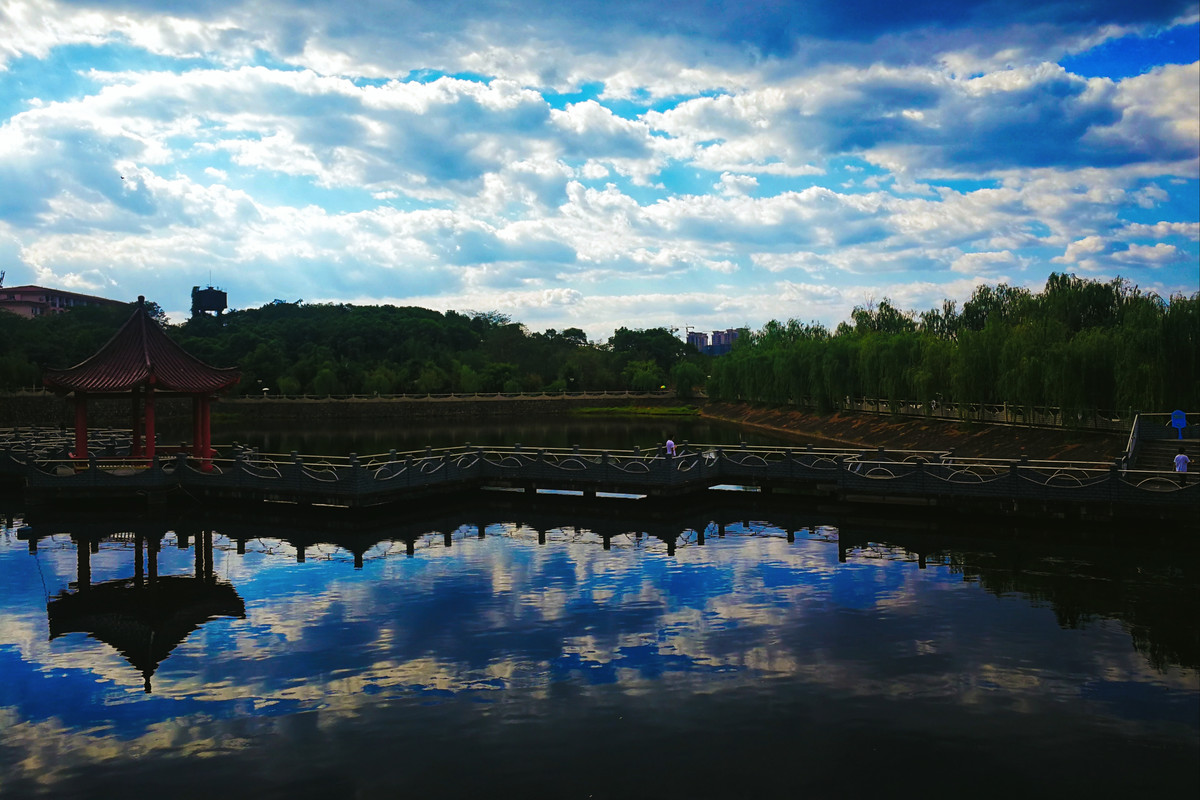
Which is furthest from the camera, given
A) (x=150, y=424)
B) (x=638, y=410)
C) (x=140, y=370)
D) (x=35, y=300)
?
(x=35, y=300)

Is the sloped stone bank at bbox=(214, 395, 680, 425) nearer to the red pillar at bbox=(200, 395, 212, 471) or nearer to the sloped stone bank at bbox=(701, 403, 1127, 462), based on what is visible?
the sloped stone bank at bbox=(701, 403, 1127, 462)

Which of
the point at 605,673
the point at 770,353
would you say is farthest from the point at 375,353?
the point at 605,673

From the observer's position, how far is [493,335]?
380ft

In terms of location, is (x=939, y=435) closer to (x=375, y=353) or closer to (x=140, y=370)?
(x=140, y=370)

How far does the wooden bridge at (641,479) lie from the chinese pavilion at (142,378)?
1.46 m

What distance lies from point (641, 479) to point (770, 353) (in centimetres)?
4429

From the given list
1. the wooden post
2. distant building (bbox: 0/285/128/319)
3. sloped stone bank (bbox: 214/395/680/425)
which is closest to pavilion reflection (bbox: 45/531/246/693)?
the wooden post

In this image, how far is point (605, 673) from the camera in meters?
11.5

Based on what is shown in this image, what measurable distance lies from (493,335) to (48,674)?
105 m

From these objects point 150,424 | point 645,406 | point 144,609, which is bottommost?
point 144,609

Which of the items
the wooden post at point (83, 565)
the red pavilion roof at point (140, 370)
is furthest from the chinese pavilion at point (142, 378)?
the wooden post at point (83, 565)

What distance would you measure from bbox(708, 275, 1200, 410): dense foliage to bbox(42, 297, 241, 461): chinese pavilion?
32.4 metres

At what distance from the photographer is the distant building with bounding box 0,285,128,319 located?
123 m

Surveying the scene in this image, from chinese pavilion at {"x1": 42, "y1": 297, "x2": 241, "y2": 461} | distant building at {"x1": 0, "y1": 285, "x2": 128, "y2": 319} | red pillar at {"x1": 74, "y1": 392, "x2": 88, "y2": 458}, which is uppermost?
distant building at {"x1": 0, "y1": 285, "x2": 128, "y2": 319}
